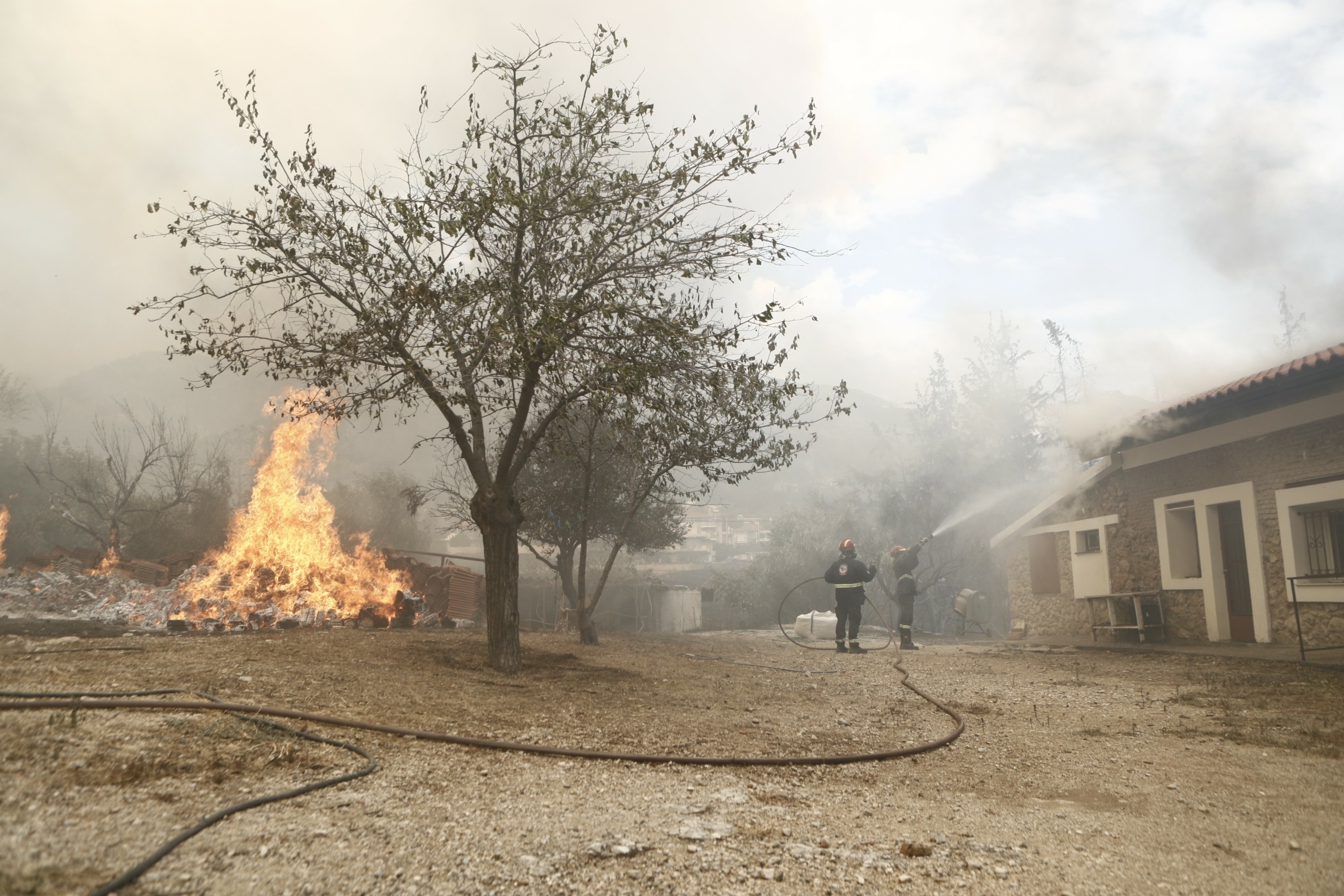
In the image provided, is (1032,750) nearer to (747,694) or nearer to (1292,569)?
(747,694)

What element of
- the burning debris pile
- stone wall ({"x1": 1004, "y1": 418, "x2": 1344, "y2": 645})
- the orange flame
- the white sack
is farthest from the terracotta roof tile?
the orange flame

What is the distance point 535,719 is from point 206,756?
2.72m

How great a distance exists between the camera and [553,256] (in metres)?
8.00

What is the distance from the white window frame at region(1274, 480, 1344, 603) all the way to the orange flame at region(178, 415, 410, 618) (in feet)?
49.8

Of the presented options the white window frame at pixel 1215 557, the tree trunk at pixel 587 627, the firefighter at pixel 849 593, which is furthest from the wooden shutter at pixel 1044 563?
the tree trunk at pixel 587 627

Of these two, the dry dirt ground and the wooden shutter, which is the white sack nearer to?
the wooden shutter

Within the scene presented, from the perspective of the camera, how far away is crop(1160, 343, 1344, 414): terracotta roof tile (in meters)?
9.82

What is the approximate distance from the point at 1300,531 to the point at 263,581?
680 inches

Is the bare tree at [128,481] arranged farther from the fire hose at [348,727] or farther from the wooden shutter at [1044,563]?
the wooden shutter at [1044,563]

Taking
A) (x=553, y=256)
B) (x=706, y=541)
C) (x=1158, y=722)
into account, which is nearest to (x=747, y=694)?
(x=1158, y=722)

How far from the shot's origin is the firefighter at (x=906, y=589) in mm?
15422

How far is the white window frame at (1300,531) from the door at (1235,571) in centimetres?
121

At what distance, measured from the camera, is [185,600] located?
546 inches

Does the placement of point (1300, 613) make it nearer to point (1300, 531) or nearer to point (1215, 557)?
point (1300, 531)
